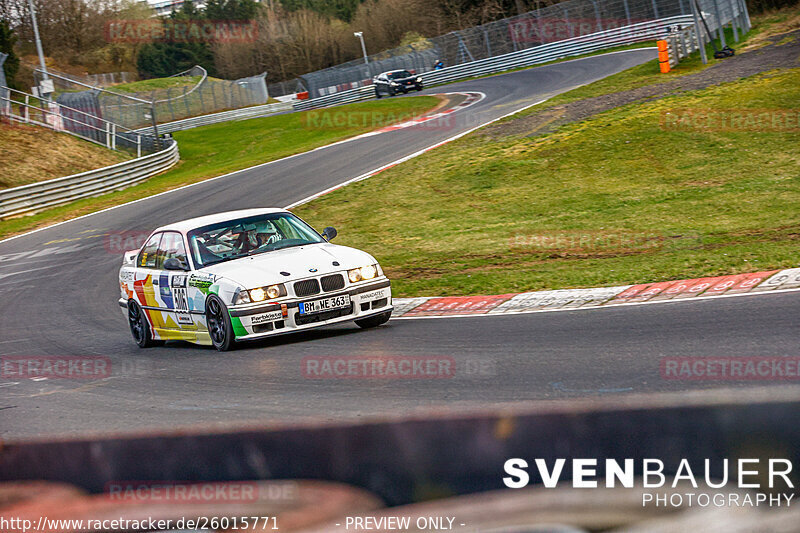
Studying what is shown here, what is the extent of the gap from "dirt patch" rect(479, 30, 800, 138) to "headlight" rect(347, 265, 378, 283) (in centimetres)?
1546

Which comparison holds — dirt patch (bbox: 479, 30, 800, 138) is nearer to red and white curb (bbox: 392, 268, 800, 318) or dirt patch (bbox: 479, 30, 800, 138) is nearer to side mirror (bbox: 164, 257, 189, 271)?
red and white curb (bbox: 392, 268, 800, 318)

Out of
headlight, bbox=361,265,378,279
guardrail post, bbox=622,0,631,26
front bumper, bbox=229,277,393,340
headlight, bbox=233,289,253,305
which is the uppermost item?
guardrail post, bbox=622,0,631,26

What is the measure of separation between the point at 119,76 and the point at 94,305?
69.8m

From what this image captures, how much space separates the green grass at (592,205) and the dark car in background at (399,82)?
2528 centimetres

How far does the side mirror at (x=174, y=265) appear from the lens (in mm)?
9891

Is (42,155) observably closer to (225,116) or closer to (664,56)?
(664,56)

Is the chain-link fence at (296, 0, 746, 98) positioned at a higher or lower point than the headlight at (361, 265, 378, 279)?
higher

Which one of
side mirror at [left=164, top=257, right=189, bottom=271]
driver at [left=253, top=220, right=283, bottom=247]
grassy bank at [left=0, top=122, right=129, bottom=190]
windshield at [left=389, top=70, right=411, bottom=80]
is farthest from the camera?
windshield at [left=389, top=70, right=411, bottom=80]

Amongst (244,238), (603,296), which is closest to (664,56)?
(603,296)

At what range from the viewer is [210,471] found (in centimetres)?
474

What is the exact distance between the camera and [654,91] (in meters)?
26.1

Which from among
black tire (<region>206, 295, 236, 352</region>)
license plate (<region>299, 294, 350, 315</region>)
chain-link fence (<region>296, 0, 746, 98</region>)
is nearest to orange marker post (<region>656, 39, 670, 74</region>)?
chain-link fence (<region>296, 0, 746, 98</region>)

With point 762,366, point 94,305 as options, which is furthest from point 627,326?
point 94,305

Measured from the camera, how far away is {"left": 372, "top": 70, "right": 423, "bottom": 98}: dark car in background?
166ft
